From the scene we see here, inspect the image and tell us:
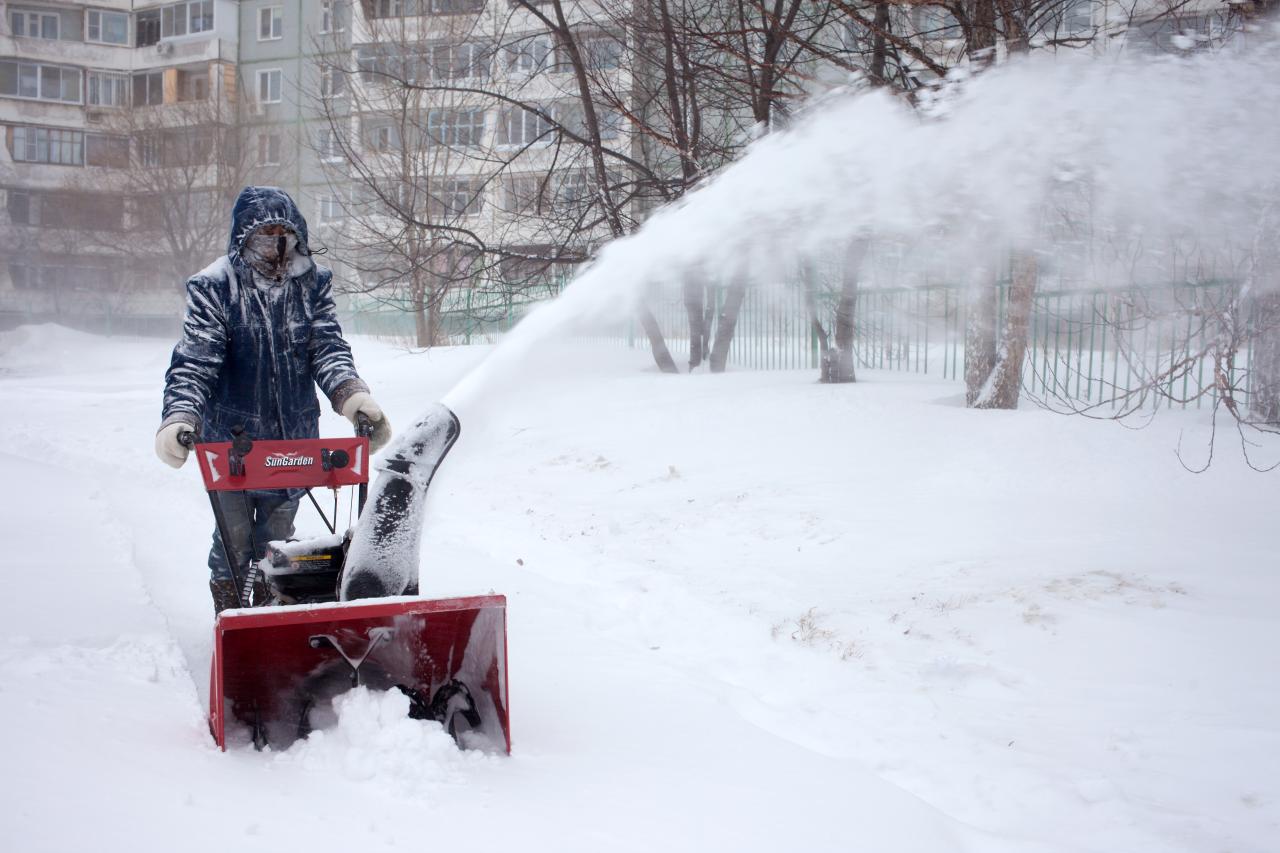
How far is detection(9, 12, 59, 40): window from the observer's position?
46.7 metres

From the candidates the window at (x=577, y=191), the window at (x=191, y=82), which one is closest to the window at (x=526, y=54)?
the window at (x=577, y=191)

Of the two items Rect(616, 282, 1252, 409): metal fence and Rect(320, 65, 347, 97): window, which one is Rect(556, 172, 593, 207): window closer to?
Rect(616, 282, 1252, 409): metal fence

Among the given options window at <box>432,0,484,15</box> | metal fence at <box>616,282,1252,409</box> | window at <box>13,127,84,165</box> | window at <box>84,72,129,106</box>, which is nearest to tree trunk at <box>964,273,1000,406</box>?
metal fence at <box>616,282,1252,409</box>

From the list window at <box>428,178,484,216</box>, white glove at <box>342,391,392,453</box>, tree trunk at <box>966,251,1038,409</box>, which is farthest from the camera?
window at <box>428,178,484,216</box>

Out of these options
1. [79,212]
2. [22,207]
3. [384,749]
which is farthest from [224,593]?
[22,207]

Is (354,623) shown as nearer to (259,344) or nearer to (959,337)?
(259,344)

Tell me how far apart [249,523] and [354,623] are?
1.10m

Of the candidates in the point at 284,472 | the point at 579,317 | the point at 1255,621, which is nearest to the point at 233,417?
the point at 284,472

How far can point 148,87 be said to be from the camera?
1790 inches

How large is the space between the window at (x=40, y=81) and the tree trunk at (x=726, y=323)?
44041mm

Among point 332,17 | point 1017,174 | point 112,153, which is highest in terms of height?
point 332,17

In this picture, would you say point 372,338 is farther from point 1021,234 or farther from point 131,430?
point 1021,234

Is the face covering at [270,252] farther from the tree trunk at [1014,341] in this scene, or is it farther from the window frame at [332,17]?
the window frame at [332,17]

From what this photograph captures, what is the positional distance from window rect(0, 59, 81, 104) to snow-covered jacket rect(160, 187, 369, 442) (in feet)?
167
